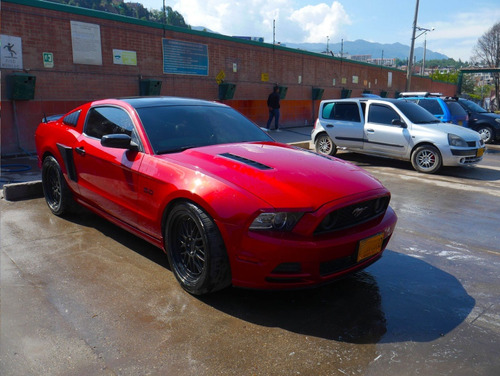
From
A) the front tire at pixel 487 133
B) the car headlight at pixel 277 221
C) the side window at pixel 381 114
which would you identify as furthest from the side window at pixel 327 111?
the car headlight at pixel 277 221

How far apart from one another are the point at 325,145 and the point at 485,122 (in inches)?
306

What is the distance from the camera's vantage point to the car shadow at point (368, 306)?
2.89 m

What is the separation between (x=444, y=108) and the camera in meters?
12.7

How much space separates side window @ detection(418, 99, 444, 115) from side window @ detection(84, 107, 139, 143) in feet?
36.0

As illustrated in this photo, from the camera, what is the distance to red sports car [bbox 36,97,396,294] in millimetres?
2865

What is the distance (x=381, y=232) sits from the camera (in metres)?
3.28

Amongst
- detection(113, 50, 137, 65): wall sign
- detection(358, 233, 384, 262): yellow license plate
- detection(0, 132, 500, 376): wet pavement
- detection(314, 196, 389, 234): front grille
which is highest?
detection(113, 50, 137, 65): wall sign

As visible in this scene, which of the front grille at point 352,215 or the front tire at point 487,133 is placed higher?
the front grille at point 352,215

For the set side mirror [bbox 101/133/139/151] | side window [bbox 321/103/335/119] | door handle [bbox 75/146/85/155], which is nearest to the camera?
side mirror [bbox 101/133/139/151]

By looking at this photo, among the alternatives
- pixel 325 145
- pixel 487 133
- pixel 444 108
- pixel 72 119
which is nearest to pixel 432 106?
pixel 444 108

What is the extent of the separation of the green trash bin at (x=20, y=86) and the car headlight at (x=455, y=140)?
30.3 feet

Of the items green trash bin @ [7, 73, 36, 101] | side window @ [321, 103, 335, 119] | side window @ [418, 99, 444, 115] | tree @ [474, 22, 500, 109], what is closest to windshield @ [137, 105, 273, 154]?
side window @ [321, 103, 335, 119]

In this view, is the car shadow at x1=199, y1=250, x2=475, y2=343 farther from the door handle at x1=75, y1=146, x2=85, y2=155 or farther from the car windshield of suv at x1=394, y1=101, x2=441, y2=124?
the car windshield of suv at x1=394, y1=101, x2=441, y2=124

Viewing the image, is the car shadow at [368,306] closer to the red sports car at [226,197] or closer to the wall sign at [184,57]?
the red sports car at [226,197]
